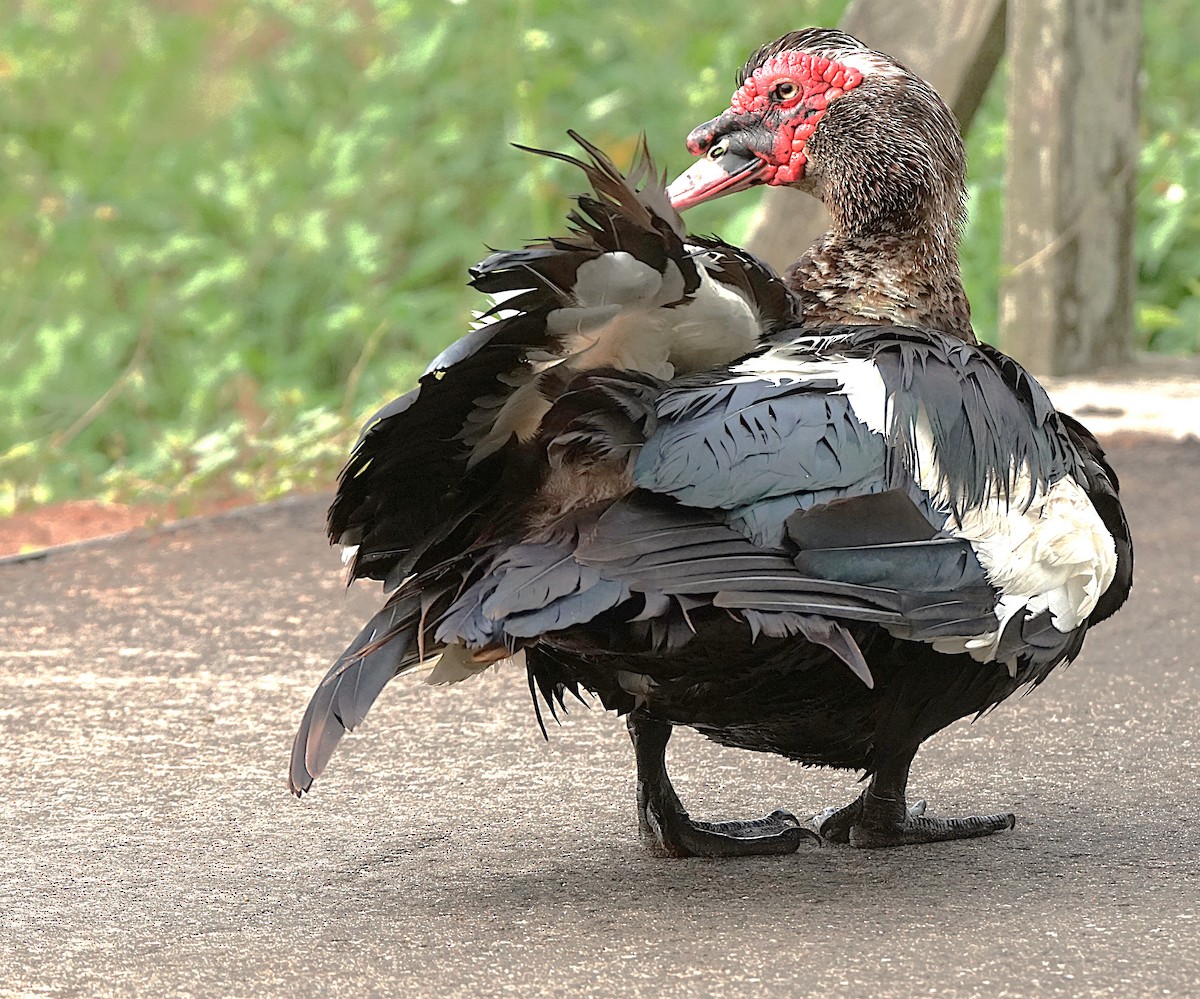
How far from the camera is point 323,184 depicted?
29.7ft

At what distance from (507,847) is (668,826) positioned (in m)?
0.28

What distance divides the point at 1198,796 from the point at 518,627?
4.69 ft

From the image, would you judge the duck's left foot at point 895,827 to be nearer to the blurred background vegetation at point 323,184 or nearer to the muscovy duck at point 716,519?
the muscovy duck at point 716,519

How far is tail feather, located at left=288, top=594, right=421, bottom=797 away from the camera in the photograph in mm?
2646

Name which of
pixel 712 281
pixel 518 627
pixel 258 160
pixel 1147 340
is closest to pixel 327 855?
pixel 518 627

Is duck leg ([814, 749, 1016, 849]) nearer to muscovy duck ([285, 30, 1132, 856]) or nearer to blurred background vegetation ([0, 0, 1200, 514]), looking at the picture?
muscovy duck ([285, 30, 1132, 856])

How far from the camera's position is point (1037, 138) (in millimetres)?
6691

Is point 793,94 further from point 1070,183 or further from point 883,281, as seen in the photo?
point 1070,183

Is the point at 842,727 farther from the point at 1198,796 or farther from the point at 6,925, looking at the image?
the point at 6,925

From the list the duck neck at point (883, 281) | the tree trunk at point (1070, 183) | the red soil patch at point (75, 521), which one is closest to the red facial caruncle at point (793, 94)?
the duck neck at point (883, 281)

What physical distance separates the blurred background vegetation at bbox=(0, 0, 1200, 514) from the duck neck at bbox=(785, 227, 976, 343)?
4.49 meters

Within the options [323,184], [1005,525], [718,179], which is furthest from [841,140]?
[323,184]

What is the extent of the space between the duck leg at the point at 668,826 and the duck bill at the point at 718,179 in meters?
0.92

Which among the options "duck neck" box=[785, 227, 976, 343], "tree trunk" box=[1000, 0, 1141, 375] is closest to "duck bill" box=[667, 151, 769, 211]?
"duck neck" box=[785, 227, 976, 343]
